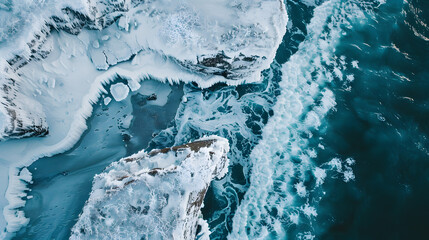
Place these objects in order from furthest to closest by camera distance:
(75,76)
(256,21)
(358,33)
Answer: (358,33) → (256,21) → (75,76)

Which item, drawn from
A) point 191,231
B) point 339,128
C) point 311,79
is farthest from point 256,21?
point 191,231

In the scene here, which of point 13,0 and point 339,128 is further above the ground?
point 13,0

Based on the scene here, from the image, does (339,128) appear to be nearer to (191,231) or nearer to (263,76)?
(263,76)

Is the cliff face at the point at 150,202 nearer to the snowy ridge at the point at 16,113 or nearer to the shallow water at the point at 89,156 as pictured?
the shallow water at the point at 89,156

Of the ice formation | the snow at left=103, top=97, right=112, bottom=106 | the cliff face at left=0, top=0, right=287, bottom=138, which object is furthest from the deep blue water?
the snow at left=103, top=97, right=112, bottom=106

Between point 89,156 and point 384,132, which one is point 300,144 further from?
point 89,156

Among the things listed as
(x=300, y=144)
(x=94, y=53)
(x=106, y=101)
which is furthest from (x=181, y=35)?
(x=300, y=144)

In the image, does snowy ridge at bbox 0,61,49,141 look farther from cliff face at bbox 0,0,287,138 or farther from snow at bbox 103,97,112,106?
snow at bbox 103,97,112,106
